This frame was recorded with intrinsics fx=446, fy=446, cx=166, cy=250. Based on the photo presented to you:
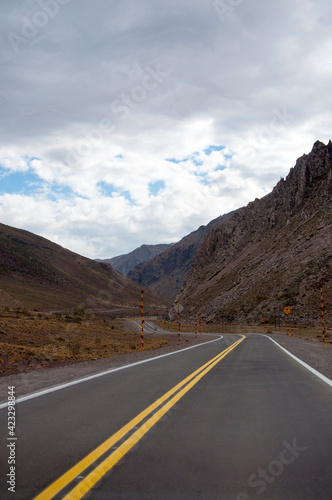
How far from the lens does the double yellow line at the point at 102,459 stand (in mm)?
3738

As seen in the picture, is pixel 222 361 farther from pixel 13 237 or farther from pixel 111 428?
pixel 13 237

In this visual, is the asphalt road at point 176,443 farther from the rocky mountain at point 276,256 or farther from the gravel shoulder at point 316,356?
the rocky mountain at point 276,256

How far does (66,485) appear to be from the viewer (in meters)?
3.85

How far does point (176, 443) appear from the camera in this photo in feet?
16.9

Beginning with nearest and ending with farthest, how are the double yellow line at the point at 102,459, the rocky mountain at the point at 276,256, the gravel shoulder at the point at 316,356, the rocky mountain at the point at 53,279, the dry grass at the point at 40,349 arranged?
the double yellow line at the point at 102,459 → the gravel shoulder at the point at 316,356 → the dry grass at the point at 40,349 → the rocky mountain at the point at 276,256 → the rocky mountain at the point at 53,279

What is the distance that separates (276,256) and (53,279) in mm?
73296

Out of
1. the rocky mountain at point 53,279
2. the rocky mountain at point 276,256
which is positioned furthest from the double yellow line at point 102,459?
the rocky mountain at point 53,279

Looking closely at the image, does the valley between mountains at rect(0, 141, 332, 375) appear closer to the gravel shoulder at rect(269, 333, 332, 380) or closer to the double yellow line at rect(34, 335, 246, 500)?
the double yellow line at rect(34, 335, 246, 500)

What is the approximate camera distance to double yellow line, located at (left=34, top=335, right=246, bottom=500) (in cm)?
374

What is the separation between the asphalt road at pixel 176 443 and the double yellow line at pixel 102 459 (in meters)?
0.01

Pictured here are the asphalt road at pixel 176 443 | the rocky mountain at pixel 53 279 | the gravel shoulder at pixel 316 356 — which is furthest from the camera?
the rocky mountain at pixel 53 279

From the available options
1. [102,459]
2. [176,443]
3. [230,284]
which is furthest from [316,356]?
[230,284]

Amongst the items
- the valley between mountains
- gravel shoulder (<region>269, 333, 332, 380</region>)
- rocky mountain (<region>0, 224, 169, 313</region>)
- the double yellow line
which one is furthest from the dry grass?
rocky mountain (<region>0, 224, 169, 313</region>)

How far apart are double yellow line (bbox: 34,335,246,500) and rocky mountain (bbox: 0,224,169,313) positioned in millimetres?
71794
